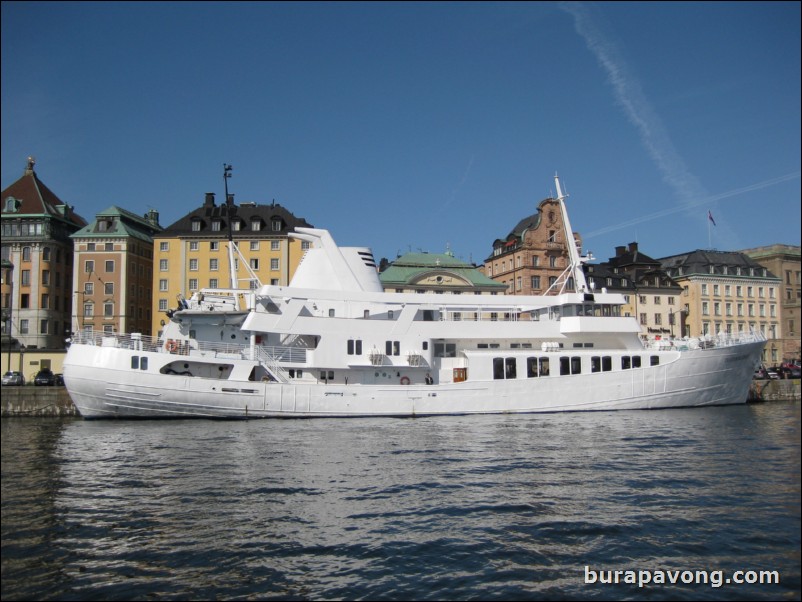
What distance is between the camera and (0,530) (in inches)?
489

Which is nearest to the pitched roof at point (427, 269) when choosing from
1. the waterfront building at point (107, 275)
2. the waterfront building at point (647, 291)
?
the waterfront building at point (647, 291)

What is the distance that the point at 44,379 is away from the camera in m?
48.5

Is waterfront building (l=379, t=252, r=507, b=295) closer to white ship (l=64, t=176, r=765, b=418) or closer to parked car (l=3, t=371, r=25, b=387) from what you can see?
white ship (l=64, t=176, r=765, b=418)

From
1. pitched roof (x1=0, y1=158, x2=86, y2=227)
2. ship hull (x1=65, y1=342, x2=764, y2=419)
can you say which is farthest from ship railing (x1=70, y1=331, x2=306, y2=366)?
pitched roof (x1=0, y1=158, x2=86, y2=227)

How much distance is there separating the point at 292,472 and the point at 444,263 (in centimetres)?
5502

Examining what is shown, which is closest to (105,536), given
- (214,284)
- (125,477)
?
(125,477)

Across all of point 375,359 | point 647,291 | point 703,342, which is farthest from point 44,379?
point 647,291

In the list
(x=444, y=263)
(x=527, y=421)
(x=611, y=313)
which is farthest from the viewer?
(x=444, y=263)

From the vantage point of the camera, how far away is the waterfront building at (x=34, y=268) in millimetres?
65938

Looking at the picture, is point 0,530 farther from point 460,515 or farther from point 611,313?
point 611,313

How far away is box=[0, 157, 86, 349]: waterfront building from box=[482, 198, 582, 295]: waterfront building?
49.0 meters

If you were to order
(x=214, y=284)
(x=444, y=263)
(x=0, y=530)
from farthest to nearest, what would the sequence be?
(x=444, y=263) → (x=214, y=284) → (x=0, y=530)

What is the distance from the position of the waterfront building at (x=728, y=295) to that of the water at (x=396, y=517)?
61.7m

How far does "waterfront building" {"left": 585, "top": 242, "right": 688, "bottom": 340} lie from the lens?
7794 centimetres
